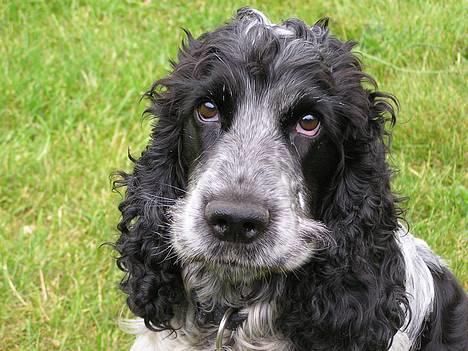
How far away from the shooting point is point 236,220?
3752 mm

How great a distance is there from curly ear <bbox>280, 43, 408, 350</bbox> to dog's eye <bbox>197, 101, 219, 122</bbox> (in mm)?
595

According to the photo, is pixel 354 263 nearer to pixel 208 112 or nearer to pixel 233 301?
pixel 233 301

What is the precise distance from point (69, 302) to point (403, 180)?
254 cm

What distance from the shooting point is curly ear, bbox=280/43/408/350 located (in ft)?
14.0

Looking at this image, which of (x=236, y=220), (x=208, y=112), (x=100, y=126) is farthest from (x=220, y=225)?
(x=100, y=126)

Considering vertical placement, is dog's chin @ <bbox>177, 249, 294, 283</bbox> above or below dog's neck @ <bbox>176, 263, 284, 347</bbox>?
above

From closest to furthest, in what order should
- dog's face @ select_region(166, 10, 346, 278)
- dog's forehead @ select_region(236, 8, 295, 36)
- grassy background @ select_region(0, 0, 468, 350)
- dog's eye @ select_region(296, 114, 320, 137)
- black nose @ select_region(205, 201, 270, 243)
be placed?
black nose @ select_region(205, 201, 270, 243) < dog's face @ select_region(166, 10, 346, 278) < dog's eye @ select_region(296, 114, 320, 137) < dog's forehead @ select_region(236, 8, 295, 36) < grassy background @ select_region(0, 0, 468, 350)

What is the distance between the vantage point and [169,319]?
454 centimetres

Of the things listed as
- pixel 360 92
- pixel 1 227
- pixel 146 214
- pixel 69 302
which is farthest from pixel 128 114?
pixel 360 92

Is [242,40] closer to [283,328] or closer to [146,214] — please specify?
[146,214]

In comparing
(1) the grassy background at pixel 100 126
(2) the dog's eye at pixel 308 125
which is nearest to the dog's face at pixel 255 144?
(2) the dog's eye at pixel 308 125

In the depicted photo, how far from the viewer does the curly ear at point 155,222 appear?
4.40m

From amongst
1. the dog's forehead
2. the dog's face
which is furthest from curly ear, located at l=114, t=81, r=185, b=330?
the dog's forehead

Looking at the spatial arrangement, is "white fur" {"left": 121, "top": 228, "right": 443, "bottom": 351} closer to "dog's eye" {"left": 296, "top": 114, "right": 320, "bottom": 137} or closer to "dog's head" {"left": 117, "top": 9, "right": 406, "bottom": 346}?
"dog's head" {"left": 117, "top": 9, "right": 406, "bottom": 346}
